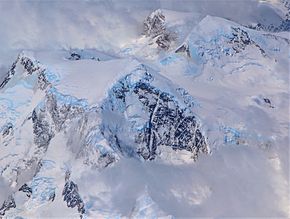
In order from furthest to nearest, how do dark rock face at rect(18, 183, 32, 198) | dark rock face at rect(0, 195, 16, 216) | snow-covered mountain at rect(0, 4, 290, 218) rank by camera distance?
1. dark rock face at rect(18, 183, 32, 198)
2. dark rock face at rect(0, 195, 16, 216)
3. snow-covered mountain at rect(0, 4, 290, 218)

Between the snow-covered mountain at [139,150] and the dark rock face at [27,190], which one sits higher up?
the snow-covered mountain at [139,150]

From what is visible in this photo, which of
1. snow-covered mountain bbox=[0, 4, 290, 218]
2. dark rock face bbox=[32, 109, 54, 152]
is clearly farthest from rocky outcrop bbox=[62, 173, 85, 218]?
dark rock face bbox=[32, 109, 54, 152]

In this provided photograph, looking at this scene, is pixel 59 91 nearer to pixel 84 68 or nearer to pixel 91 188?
pixel 84 68

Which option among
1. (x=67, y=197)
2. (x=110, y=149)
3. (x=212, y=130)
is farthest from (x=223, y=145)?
(x=67, y=197)

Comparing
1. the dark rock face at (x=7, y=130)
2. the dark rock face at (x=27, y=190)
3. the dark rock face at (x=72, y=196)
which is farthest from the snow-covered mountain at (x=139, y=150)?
the dark rock face at (x=7, y=130)

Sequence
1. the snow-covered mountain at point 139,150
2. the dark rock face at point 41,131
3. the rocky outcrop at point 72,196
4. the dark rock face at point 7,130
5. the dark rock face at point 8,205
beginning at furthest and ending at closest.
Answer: the dark rock face at point 7,130, the dark rock face at point 41,131, the dark rock face at point 8,205, the snow-covered mountain at point 139,150, the rocky outcrop at point 72,196

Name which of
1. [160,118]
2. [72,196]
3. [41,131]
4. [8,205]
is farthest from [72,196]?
[41,131]

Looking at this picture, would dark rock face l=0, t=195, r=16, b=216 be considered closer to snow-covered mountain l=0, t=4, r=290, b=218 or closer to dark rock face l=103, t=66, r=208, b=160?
snow-covered mountain l=0, t=4, r=290, b=218

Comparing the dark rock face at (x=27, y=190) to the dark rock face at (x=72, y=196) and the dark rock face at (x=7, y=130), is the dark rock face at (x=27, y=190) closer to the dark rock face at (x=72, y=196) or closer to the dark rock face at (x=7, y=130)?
the dark rock face at (x=72, y=196)
